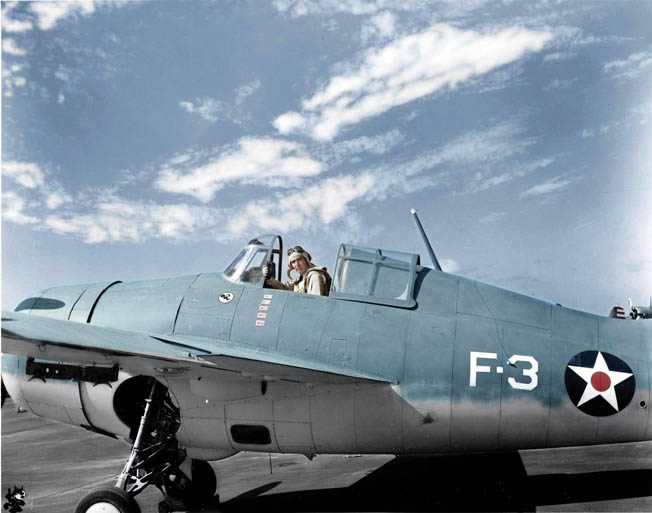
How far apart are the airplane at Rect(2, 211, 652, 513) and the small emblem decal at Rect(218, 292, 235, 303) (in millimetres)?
20

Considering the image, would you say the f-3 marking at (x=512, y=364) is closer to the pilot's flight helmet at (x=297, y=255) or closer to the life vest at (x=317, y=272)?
the life vest at (x=317, y=272)

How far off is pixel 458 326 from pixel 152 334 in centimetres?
316

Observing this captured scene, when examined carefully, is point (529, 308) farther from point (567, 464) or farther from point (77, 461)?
point (77, 461)

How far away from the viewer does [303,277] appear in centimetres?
640

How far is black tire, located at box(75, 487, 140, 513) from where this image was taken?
5102 mm

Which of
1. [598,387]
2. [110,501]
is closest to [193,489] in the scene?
[110,501]

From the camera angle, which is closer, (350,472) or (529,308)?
(529,308)

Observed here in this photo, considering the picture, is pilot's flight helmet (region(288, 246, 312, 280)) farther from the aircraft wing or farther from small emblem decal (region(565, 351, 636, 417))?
small emblem decal (region(565, 351, 636, 417))

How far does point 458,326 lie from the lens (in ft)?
17.9

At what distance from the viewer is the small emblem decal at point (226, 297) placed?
19.4 ft

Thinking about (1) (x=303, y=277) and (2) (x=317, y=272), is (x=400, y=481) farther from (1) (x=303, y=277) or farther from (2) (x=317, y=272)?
(2) (x=317, y=272)

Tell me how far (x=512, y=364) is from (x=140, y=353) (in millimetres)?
3429

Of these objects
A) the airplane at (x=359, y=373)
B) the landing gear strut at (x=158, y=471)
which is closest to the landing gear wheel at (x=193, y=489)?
the landing gear strut at (x=158, y=471)

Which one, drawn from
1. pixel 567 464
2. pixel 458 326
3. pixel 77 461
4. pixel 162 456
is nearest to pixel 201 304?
pixel 162 456
